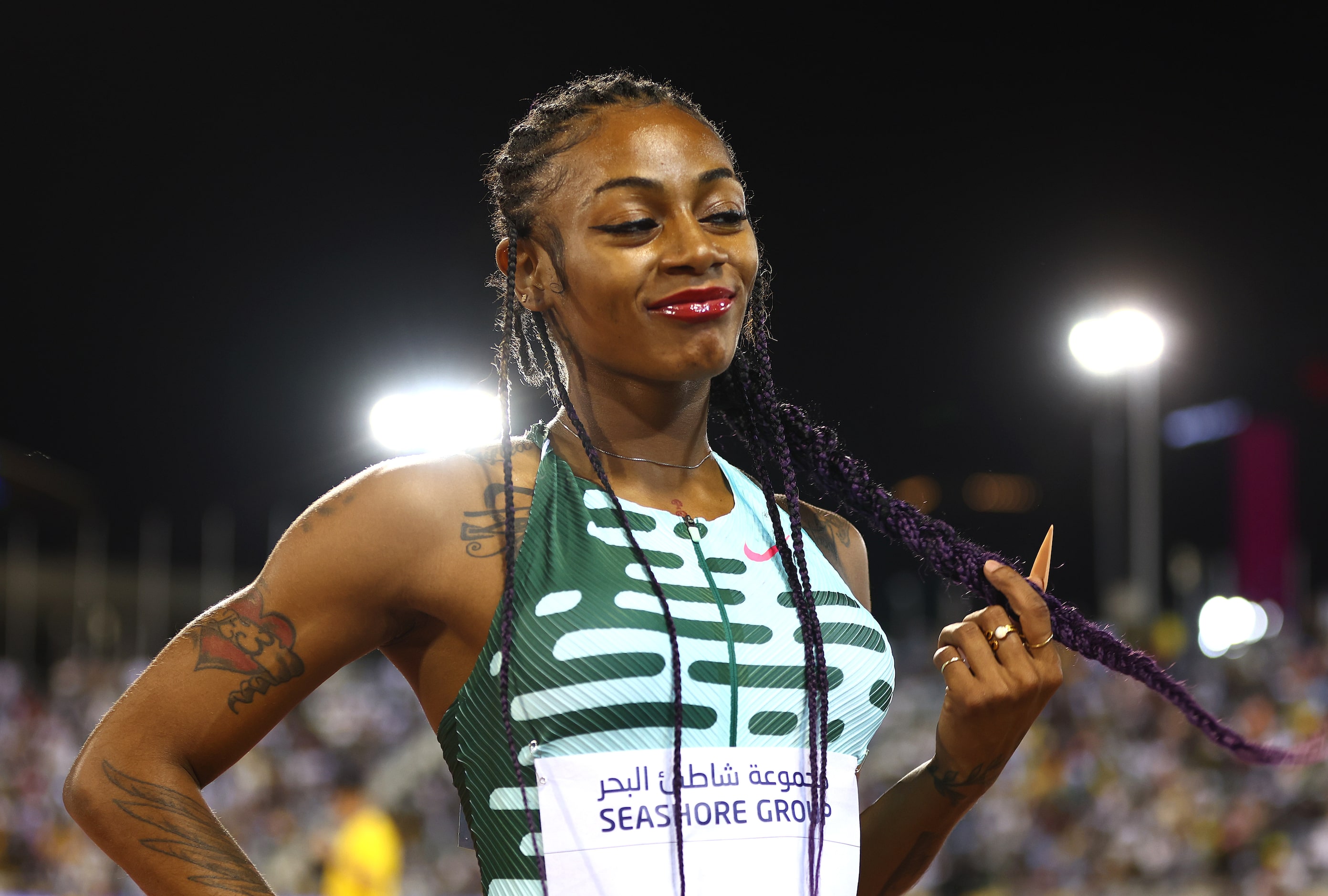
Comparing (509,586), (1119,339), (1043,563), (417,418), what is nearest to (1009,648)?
(1043,563)

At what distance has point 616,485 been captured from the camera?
1927 millimetres

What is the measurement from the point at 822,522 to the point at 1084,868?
366 inches

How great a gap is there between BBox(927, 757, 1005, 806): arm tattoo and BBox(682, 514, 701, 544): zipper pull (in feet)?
1.87

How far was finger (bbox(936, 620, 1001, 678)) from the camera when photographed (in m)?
1.83

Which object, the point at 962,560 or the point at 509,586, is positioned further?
the point at 962,560

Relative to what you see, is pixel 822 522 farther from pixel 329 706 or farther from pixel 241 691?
pixel 329 706

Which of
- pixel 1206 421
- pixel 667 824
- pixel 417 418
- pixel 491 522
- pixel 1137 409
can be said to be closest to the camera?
pixel 667 824

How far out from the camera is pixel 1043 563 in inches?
76.1

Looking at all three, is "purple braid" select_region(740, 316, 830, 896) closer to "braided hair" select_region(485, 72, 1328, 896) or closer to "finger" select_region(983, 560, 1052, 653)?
"braided hair" select_region(485, 72, 1328, 896)

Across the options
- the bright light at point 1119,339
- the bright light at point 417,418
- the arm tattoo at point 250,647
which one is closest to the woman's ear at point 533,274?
the arm tattoo at point 250,647

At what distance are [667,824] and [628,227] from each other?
33.5 inches

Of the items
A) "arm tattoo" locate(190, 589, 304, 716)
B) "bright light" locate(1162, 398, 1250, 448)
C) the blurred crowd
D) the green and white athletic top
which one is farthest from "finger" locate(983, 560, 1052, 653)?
"bright light" locate(1162, 398, 1250, 448)

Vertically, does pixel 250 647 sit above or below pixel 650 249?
below

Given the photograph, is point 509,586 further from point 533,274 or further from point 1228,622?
point 1228,622
